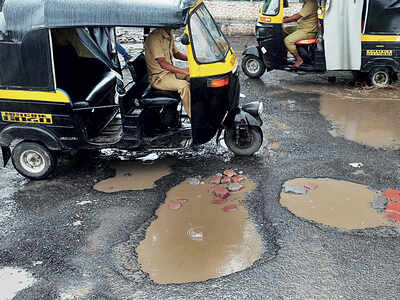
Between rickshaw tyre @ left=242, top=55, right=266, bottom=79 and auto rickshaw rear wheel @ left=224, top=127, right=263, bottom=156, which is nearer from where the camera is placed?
auto rickshaw rear wheel @ left=224, top=127, right=263, bottom=156

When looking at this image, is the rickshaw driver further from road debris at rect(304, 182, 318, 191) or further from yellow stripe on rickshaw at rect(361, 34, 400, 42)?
road debris at rect(304, 182, 318, 191)

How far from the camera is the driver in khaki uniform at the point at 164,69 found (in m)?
6.16

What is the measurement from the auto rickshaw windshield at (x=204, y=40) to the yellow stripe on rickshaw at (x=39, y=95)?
1.75m

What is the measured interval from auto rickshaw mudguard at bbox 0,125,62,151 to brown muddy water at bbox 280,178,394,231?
3001 mm

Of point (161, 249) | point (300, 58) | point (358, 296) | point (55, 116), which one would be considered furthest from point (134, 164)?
point (300, 58)

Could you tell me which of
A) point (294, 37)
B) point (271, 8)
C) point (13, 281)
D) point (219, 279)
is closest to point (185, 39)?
point (219, 279)

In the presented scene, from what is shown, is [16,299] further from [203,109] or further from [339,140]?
[339,140]

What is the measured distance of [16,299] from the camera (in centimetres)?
404

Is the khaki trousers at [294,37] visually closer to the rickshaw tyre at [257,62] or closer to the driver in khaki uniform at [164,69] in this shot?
the rickshaw tyre at [257,62]

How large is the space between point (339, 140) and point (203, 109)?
2.36 metres

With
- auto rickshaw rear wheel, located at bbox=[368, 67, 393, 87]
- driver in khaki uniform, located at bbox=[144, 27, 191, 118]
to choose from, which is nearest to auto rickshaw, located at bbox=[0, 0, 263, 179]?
driver in khaki uniform, located at bbox=[144, 27, 191, 118]

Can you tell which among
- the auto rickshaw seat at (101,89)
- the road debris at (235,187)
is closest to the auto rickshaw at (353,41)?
the auto rickshaw seat at (101,89)

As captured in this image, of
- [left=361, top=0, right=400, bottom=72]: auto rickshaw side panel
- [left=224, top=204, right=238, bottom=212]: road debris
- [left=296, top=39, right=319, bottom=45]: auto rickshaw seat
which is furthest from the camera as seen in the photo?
[left=296, top=39, right=319, bottom=45]: auto rickshaw seat

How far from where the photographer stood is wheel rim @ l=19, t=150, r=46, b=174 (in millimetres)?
6199
